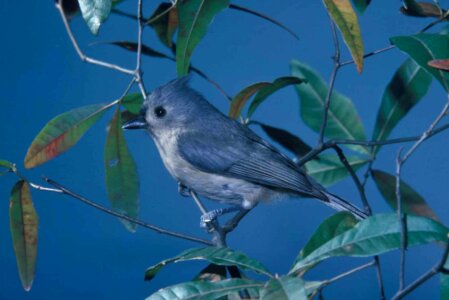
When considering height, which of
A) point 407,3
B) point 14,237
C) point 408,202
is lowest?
point 408,202

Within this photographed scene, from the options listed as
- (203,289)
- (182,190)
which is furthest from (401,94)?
(203,289)

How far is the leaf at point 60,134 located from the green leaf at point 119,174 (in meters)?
Answer: 0.08

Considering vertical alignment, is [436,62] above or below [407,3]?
below

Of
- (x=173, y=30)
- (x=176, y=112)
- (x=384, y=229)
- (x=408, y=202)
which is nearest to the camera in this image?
(x=384, y=229)

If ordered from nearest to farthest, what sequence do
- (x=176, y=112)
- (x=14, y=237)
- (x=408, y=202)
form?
(x=14, y=237)
(x=408, y=202)
(x=176, y=112)

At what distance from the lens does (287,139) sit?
182 cm

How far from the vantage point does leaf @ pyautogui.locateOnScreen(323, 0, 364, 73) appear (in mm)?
1296

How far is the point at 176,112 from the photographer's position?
1980 millimetres

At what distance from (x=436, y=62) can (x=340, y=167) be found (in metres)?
0.85

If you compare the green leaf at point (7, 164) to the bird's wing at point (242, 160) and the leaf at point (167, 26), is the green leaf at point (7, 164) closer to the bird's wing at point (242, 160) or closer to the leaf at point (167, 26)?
the leaf at point (167, 26)

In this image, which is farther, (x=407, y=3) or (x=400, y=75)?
(x=400, y=75)

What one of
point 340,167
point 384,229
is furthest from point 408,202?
point 384,229

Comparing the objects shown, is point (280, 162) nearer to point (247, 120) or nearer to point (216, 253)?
point (247, 120)

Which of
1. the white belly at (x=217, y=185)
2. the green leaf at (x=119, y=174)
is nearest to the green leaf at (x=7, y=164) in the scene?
the green leaf at (x=119, y=174)
